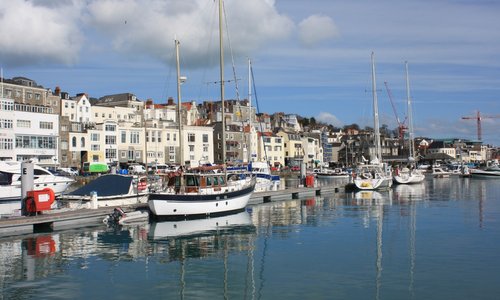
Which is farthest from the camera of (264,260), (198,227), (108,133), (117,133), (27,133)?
(117,133)

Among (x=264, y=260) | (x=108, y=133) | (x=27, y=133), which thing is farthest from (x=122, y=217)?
(x=108, y=133)

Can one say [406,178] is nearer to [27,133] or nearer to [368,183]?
[368,183]

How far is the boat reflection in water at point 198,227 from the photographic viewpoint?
32719mm

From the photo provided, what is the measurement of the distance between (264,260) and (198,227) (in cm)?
1176

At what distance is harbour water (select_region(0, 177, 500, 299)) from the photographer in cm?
1898

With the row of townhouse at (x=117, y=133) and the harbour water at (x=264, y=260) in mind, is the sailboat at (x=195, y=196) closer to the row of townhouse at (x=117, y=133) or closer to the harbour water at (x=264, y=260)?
the harbour water at (x=264, y=260)

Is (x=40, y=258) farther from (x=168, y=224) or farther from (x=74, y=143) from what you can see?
(x=74, y=143)

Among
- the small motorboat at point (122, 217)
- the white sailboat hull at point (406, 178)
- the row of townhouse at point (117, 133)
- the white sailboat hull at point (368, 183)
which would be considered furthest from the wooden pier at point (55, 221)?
the white sailboat hull at point (406, 178)

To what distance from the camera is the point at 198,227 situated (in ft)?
116

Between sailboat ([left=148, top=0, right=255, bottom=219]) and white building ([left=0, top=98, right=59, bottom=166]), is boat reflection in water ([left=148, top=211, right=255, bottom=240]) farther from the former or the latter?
white building ([left=0, top=98, right=59, bottom=166])

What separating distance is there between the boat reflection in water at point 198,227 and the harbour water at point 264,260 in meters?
0.07

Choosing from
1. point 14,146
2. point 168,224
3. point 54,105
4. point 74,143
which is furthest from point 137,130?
point 168,224

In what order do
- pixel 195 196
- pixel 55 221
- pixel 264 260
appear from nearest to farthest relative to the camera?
pixel 264 260 → pixel 55 221 → pixel 195 196

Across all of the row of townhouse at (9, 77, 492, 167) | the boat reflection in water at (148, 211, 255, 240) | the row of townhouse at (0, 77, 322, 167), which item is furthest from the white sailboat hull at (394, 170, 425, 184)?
the boat reflection in water at (148, 211, 255, 240)
